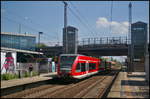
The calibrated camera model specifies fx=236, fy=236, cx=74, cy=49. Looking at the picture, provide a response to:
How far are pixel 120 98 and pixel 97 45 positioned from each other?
39.4 metres

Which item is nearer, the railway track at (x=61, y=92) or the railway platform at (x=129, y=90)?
the railway platform at (x=129, y=90)

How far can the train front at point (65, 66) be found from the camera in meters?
22.4

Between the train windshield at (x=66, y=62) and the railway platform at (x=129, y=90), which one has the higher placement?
the train windshield at (x=66, y=62)

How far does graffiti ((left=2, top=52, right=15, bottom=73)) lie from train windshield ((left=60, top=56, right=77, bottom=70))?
21.1 ft

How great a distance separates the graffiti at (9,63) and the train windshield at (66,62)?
644 centimetres

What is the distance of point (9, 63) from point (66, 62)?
7247 mm

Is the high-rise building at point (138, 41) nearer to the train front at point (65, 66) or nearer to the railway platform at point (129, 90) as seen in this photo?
the railway platform at point (129, 90)

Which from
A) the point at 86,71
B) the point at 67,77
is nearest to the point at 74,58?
the point at 67,77

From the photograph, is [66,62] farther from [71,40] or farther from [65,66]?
[71,40]

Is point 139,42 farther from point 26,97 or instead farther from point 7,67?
point 26,97

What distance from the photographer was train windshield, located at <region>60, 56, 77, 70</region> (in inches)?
897

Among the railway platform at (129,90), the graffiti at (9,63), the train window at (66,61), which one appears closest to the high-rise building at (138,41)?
the railway platform at (129,90)

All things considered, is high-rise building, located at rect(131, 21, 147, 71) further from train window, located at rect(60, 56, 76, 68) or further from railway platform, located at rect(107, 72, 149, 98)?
train window, located at rect(60, 56, 76, 68)

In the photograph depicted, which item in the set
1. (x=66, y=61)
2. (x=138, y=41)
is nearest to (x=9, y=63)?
(x=66, y=61)
